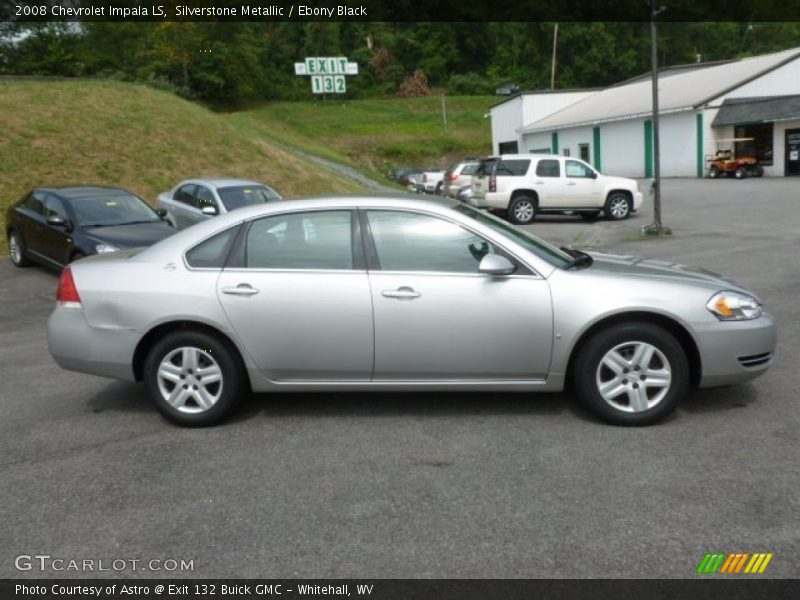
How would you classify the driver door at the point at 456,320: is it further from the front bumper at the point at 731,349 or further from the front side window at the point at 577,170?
the front side window at the point at 577,170

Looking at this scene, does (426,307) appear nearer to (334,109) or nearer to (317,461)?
(317,461)

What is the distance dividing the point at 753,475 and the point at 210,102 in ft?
212

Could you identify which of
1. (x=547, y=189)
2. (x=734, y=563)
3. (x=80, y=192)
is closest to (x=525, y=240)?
(x=734, y=563)

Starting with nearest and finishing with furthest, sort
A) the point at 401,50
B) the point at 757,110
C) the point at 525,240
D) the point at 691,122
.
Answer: the point at 525,240
the point at 757,110
the point at 691,122
the point at 401,50

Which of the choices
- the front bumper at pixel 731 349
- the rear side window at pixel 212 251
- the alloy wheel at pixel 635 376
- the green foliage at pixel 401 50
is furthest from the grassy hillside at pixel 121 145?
the green foliage at pixel 401 50

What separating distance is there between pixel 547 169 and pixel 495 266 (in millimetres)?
16106

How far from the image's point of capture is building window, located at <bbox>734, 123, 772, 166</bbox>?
112 ft

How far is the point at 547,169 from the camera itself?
2017cm

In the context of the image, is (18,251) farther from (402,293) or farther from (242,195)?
(402,293)

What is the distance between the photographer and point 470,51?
91.1m

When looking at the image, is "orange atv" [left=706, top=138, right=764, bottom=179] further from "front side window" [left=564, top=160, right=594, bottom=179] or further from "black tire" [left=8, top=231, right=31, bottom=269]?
"black tire" [left=8, top=231, right=31, bottom=269]

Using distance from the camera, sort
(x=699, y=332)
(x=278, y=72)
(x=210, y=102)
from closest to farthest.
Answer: (x=699, y=332) → (x=210, y=102) → (x=278, y=72)

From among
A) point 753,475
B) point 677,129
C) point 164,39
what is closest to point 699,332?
point 753,475

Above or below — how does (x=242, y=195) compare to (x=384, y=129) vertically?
below
